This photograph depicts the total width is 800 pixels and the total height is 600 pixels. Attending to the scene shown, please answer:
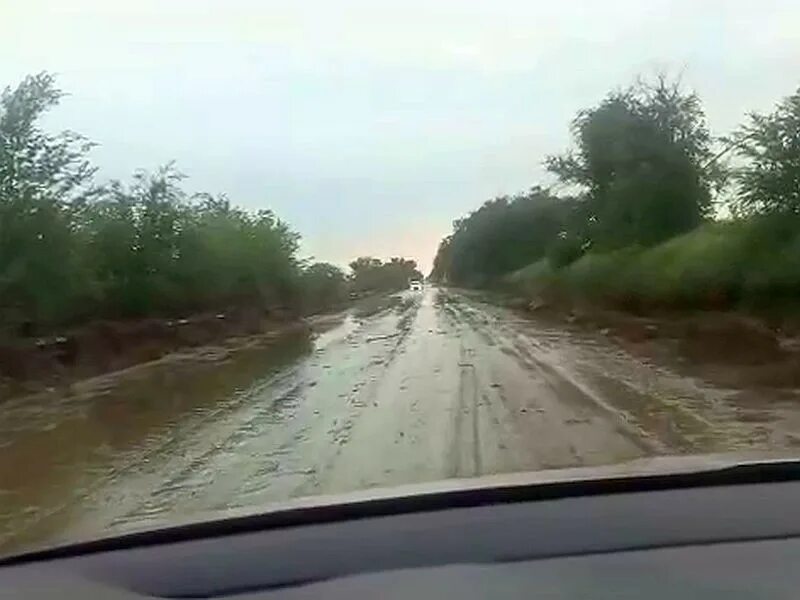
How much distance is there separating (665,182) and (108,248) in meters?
22.8

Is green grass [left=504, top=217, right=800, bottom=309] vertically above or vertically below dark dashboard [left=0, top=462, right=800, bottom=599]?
above

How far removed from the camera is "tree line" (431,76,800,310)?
33.3 meters

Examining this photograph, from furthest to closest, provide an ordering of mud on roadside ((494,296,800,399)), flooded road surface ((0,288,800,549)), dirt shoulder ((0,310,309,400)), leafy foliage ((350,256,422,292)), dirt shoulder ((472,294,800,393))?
1. leafy foliage ((350,256,422,292))
2. dirt shoulder ((0,310,309,400))
3. dirt shoulder ((472,294,800,393))
4. mud on roadside ((494,296,800,399))
5. flooded road surface ((0,288,800,549))

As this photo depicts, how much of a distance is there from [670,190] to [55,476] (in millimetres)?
41183

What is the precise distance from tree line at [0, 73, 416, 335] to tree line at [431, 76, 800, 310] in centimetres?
1432

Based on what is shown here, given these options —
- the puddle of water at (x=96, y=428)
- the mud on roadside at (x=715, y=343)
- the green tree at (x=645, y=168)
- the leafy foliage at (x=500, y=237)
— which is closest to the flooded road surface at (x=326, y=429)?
the puddle of water at (x=96, y=428)

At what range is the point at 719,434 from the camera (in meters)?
13.3

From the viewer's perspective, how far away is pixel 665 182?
168 ft

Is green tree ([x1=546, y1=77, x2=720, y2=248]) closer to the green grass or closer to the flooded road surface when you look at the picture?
the green grass

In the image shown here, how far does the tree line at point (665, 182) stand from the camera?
33.3 m

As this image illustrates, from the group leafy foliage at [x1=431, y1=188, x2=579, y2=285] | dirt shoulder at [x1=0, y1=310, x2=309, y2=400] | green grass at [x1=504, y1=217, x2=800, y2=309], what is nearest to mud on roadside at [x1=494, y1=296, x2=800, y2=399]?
green grass at [x1=504, y1=217, x2=800, y2=309]

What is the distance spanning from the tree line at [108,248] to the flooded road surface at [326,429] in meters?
3.01

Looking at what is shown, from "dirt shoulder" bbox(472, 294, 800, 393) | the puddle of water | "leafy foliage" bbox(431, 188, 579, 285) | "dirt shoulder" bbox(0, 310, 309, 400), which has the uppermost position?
"leafy foliage" bbox(431, 188, 579, 285)

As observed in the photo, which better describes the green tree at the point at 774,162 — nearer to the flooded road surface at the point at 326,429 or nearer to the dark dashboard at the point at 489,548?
the flooded road surface at the point at 326,429
